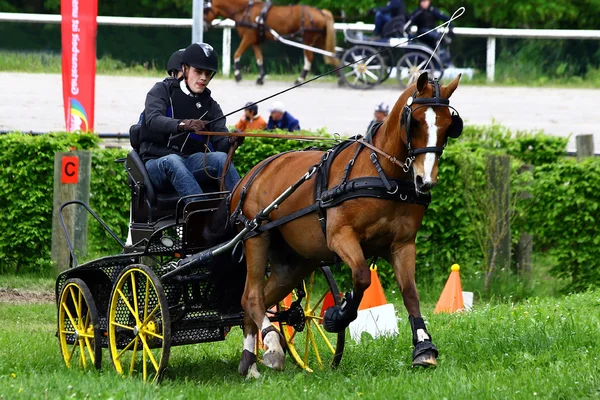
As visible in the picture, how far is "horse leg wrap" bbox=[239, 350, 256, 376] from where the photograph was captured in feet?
25.7

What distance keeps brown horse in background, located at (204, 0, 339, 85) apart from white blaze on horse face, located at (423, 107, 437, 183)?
15.9 metres

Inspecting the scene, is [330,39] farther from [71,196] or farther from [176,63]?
[176,63]

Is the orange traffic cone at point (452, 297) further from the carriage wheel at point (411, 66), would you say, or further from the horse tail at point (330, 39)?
the horse tail at point (330, 39)

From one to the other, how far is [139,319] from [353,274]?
5.98 feet

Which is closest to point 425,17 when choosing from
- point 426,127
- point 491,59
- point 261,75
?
point 491,59

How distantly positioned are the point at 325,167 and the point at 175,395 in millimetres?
1815

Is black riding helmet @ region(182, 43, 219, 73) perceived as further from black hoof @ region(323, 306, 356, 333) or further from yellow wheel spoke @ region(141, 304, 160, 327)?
black hoof @ region(323, 306, 356, 333)

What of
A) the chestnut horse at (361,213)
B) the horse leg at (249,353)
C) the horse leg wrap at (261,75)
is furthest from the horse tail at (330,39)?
the horse leg at (249,353)

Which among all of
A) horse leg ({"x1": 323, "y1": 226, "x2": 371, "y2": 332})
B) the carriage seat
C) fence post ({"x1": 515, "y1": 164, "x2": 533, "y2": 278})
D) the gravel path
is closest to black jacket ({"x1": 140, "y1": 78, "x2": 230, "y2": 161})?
the carriage seat

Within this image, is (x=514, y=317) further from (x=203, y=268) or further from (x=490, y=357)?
(x=203, y=268)

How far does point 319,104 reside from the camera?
73.3 feet

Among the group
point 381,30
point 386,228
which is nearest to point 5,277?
point 386,228

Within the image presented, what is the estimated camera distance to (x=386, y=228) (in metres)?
6.97

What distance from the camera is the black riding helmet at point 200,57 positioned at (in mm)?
8352
